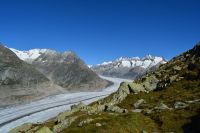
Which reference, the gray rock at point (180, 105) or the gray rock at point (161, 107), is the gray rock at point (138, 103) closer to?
the gray rock at point (161, 107)

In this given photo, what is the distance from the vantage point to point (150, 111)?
43656mm

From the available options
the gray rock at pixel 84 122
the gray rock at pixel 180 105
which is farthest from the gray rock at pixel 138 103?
the gray rock at pixel 84 122

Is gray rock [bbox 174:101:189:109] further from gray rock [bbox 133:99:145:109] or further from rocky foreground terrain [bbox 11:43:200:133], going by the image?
gray rock [bbox 133:99:145:109]

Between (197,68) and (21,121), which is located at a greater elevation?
(197,68)

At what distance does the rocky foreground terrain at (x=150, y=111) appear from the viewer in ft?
121

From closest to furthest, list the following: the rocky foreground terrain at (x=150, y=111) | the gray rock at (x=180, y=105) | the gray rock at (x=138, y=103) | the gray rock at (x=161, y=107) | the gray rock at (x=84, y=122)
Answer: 1. the rocky foreground terrain at (x=150, y=111)
2. the gray rock at (x=84, y=122)
3. the gray rock at (x=180, y=105)
4. the gray rock at (x=161, y=107)
5. the gray rock at (x=138, y=103)

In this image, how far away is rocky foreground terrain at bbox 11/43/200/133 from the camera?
36.8m

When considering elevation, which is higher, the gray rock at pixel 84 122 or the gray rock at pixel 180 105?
the gray rock at pixel 180 105

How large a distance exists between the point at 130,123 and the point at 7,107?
16627 centimetres

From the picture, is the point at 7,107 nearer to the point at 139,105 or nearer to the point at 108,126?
the point at 139,105

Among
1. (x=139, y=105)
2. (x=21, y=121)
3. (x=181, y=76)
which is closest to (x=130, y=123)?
(x=139, y=105)

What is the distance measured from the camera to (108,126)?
3578 cm

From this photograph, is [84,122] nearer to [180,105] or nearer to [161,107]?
[161,107]

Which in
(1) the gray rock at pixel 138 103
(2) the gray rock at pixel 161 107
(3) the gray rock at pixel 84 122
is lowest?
(3) the gray rock at pixel 84 122
